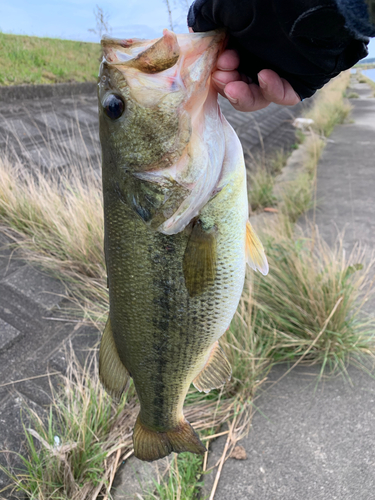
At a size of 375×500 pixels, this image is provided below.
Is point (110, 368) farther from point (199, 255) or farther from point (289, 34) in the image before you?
point (289, 34)

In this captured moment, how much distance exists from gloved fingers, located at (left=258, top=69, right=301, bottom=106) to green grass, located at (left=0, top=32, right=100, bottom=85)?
6213 mm

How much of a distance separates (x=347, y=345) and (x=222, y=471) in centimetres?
133

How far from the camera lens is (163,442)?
1526mm

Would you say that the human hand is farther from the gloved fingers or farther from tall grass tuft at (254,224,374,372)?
tall grass tuft at (254,224,374,372)

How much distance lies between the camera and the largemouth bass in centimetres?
117

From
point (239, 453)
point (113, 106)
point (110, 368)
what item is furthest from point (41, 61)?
point (239, 453)

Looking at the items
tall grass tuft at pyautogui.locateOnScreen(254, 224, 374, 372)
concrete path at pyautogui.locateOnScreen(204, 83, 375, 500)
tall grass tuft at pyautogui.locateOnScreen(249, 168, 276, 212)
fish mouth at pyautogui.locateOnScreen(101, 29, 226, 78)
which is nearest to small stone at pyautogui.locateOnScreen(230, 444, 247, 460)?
concrete path at pyautogui.locateOnScreen(204, 83, 375, 500)

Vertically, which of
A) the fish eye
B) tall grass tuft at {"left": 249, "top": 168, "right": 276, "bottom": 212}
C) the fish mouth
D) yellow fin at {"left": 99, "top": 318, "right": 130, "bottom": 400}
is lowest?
tall grass tuft at {"left": 249, "top": 168, "right": 276, "bottom": 212}

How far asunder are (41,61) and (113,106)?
7645 mm

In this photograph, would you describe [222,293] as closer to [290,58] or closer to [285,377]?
[290,58]

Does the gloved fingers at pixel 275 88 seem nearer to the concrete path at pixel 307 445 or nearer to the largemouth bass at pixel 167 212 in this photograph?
the largemouth bass at pixel 167 212

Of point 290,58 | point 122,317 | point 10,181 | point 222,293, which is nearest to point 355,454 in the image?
point 222,293

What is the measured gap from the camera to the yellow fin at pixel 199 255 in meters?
1.28

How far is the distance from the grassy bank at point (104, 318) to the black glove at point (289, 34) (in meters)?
1.99
